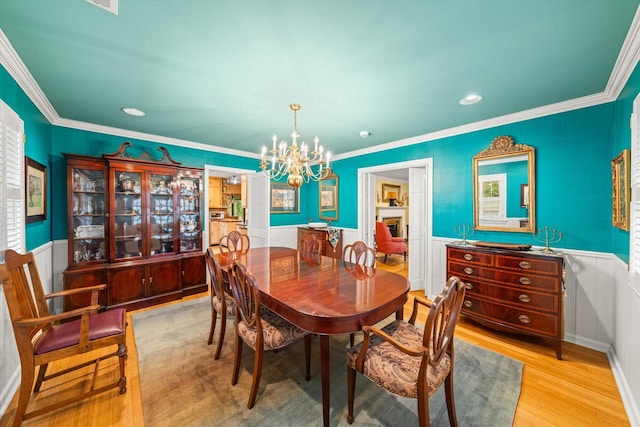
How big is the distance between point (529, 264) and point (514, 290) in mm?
301

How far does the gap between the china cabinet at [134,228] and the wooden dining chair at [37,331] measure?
4.55 feet

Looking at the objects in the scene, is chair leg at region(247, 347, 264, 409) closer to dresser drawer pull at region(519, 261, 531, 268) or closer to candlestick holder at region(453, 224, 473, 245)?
dresser drawer pull at region(519, 261, 531, 268)

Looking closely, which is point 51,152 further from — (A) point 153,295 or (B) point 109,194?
(A) point 153,295

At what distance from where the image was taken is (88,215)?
315 cm

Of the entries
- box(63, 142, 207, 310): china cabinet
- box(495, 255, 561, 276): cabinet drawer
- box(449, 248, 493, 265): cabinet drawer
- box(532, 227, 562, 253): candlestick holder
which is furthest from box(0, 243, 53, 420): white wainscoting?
box(532, 227, 562, 253): candlestick holder

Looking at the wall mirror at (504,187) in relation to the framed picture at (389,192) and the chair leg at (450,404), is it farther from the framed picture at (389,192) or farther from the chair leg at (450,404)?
the framed picture at (389,192)

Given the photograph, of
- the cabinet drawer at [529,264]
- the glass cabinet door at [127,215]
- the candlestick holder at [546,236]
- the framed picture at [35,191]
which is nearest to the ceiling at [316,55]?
the framed picture at [35,191]

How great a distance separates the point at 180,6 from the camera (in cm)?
131

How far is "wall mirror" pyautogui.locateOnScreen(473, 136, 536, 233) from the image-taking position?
110 inches

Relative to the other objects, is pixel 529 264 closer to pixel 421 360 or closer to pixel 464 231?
pixel 464 231

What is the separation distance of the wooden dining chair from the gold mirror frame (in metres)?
3.85

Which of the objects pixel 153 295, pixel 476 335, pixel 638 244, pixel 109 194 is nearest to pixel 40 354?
pixel 153 295

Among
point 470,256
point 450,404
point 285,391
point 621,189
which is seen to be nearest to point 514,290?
point 470,256

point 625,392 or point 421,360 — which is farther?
point 625,392
